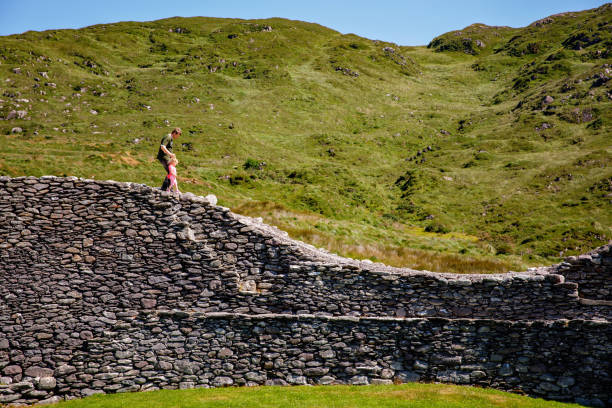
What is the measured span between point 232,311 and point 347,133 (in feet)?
205

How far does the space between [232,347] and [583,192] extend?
41.9 m

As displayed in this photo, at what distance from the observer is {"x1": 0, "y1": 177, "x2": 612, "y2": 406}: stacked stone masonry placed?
1310cm

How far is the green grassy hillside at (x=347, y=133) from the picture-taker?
35.4m

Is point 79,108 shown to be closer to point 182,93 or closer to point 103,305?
point 182,93

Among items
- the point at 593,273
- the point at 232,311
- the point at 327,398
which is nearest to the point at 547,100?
the point at 593,273

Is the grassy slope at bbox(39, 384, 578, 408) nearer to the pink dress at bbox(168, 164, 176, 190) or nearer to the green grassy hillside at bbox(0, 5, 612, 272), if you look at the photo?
the pink dress at bbox(168, 164, 176, 190)

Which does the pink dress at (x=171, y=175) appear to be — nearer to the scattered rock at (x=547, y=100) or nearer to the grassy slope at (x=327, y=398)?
the grassy slope at (x=327, y=398)

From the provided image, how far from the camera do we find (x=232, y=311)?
14109 millimetres

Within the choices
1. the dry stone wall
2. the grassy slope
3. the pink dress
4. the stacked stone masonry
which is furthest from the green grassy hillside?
the pink dress

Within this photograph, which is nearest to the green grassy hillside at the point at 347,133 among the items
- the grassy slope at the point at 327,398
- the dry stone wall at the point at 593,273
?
the dry stone wall at the point at 593,273

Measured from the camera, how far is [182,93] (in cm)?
7794

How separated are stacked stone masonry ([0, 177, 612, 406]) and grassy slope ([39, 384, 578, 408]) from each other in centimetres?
63

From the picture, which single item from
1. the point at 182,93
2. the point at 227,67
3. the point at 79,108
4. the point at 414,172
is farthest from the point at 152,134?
the point at 227,67

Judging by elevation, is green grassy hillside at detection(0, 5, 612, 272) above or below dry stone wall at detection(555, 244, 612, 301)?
above
